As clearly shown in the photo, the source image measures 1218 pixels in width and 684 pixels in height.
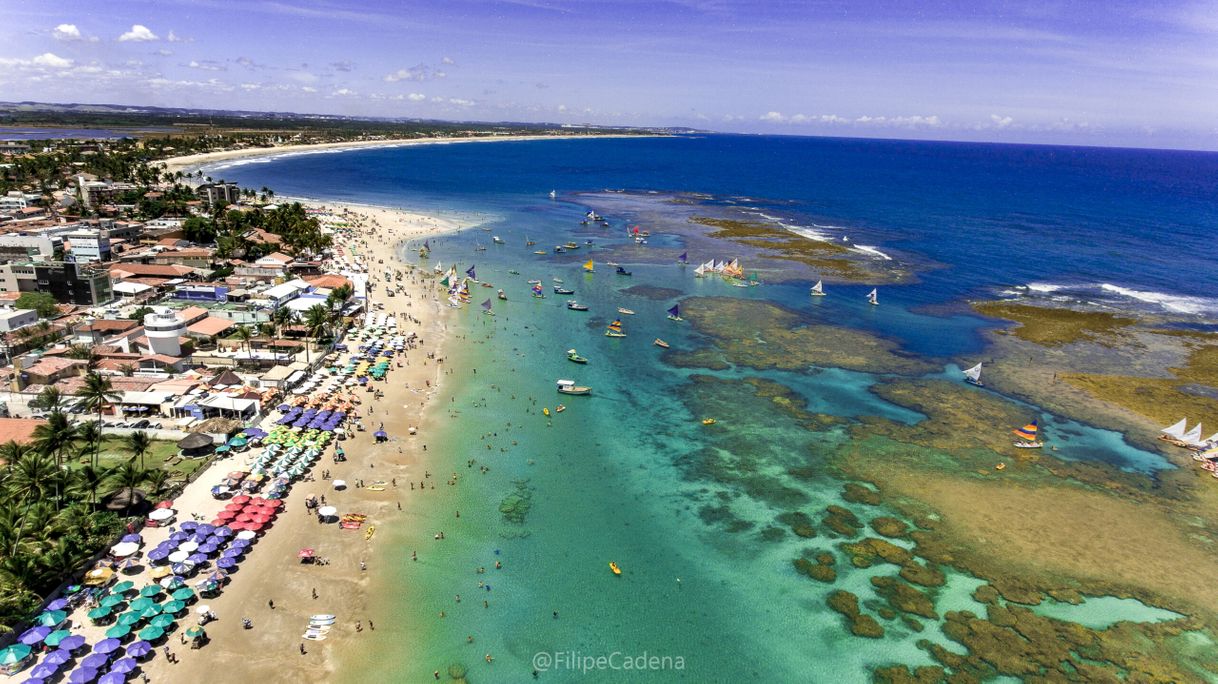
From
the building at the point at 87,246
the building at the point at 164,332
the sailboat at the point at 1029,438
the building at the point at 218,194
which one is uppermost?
the building at the point at 218,194

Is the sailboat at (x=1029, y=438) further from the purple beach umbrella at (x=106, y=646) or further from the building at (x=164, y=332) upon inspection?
the building at (x=164, y=332)

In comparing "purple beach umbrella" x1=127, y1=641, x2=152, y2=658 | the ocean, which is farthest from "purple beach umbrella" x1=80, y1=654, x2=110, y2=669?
the ocean

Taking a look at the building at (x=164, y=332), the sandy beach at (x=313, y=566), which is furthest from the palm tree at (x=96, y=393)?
the sandy beach at (x=313, y=566)

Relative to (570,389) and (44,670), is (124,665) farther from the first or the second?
(570,389)

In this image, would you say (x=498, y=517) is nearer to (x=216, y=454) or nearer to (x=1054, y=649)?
(x=216, y=454)

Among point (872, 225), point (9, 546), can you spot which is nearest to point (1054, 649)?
point (9, 546)

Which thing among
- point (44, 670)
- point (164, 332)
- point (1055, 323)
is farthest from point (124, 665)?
point (1055, 323)
